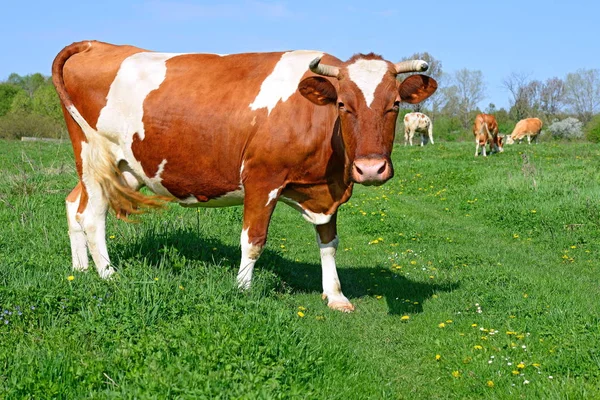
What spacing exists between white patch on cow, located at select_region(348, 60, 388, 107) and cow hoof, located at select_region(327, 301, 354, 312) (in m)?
2.43

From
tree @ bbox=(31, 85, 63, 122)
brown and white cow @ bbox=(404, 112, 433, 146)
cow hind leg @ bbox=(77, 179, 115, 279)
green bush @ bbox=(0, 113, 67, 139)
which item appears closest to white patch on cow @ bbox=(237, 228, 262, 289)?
cow hind leg @ bbox=(77, 179, 115, 279)

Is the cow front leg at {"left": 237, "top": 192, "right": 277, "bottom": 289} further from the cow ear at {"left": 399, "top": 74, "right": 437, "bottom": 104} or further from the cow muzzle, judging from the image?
the cow ear at {"left": 399, "top": 74, "right": 437, "bottom": 104}

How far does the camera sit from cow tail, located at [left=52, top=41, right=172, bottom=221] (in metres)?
7.09

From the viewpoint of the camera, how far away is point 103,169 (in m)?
7.09

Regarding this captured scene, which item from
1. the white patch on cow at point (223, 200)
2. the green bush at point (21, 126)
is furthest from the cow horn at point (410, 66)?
the green bush at point (21, 126)

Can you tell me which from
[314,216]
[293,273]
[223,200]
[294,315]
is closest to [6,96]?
[293,273]

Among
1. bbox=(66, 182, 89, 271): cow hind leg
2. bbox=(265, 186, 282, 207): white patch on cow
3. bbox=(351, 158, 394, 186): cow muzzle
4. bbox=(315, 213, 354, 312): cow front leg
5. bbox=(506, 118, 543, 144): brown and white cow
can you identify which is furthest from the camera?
bbox=(506, 118, 543, 144): brown and white cow

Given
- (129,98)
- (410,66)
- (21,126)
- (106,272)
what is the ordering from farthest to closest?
(21,126) < (129,98) < (106,272) < (410,66)

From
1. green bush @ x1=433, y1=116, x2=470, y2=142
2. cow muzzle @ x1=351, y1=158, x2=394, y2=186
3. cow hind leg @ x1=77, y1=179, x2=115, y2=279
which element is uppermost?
cow muzzle @ x1=351, y1=158, x2=394, y2=186

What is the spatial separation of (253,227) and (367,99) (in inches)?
73.8

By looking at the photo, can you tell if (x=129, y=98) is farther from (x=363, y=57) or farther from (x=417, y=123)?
(x=417, y=123)

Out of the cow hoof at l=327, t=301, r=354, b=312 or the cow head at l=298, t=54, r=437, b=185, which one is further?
the cow hoof at l=327, t=301, r=354, b=312

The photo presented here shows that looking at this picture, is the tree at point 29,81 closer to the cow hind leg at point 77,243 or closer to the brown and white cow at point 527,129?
the brown and white cow at point 527,129

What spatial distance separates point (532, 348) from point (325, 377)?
2.00 m
